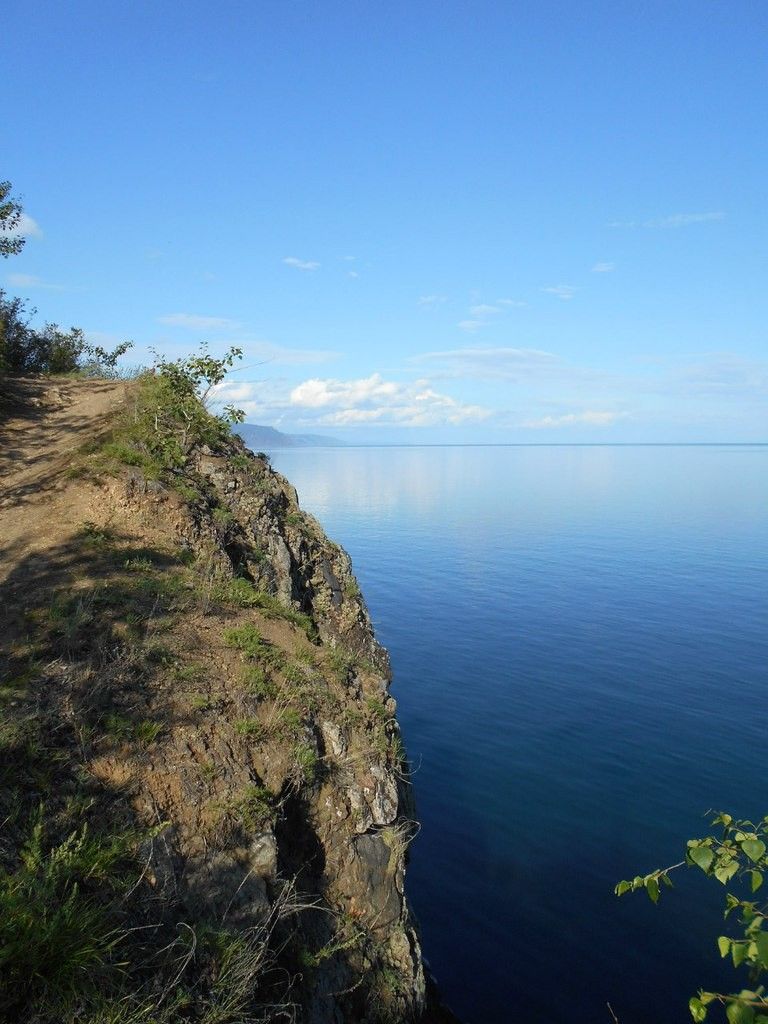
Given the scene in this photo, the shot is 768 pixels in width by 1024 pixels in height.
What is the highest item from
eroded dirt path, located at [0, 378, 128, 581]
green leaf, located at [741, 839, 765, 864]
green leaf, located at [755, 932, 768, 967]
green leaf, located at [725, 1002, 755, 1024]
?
eroded dirt path, located at [0, 378, 128, 581]

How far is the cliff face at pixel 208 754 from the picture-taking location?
827 centimetres

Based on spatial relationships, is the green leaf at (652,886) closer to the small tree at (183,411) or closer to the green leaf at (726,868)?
the green leaf at (726,868)

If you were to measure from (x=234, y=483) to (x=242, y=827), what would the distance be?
1196 centimetres

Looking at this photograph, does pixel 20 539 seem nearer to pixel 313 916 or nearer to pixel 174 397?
pixel 174 397

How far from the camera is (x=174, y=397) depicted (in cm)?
2125

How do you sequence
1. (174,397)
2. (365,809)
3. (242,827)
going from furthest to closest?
1. (174,397)
2. (365,809)
3. (242,827)

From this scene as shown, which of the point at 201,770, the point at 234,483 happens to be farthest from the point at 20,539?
the point at 201,770

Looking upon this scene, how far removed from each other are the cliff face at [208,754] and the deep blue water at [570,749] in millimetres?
6066

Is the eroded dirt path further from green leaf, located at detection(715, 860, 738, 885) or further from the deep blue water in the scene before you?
the deep blue water

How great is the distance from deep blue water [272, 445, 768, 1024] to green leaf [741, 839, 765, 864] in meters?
13.4

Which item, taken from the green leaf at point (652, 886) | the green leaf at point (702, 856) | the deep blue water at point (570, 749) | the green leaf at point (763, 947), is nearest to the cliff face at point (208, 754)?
the green leaf at point (652, 886)

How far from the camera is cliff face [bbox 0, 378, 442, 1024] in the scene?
827 cm

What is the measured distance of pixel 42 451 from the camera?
20.1 metres

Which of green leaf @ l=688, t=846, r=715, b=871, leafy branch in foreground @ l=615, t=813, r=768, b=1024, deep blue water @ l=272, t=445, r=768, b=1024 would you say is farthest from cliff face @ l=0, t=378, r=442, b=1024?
deep blue water @ l=272, t=445, r=768, b=1024
